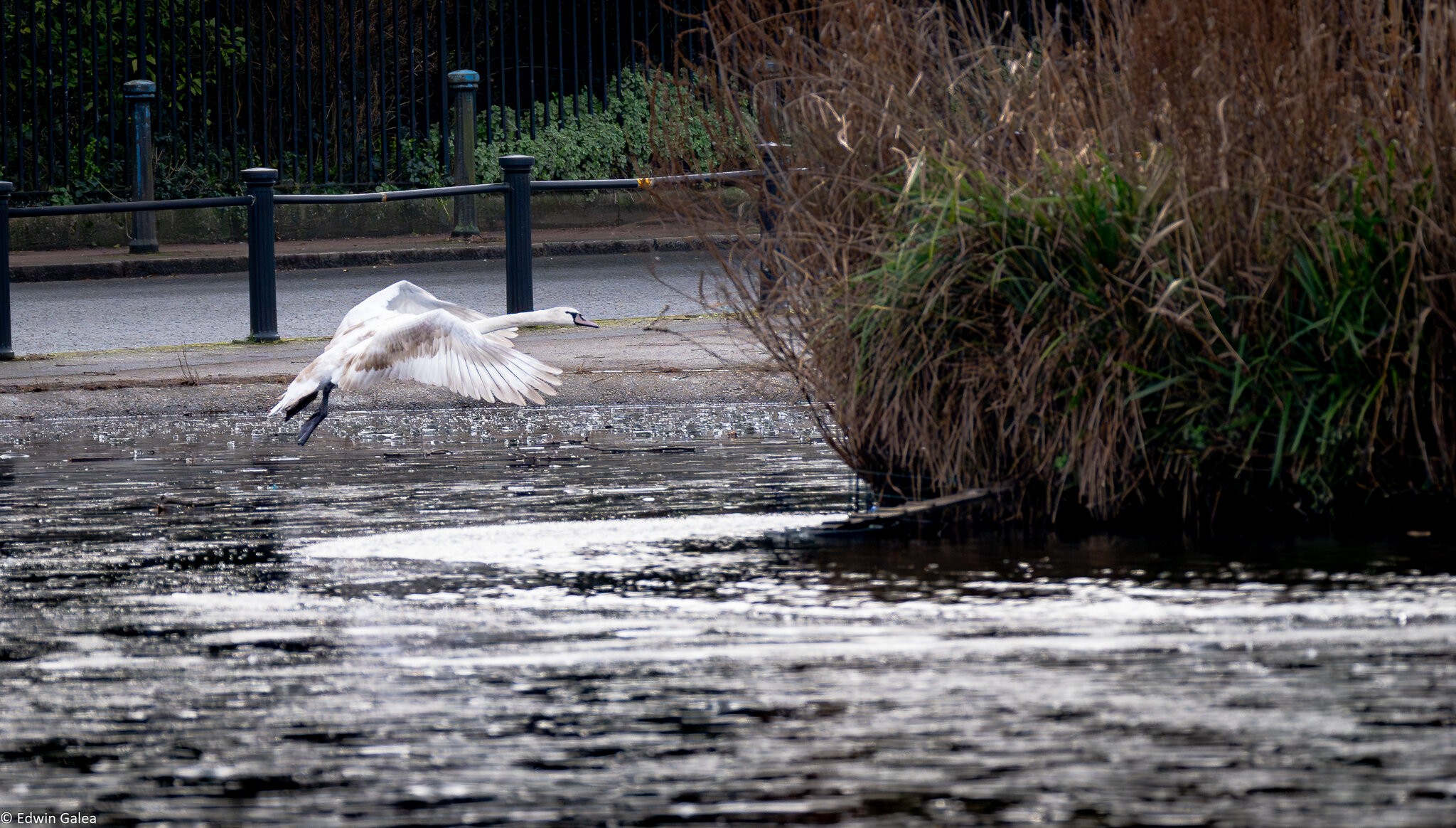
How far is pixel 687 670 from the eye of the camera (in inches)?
204

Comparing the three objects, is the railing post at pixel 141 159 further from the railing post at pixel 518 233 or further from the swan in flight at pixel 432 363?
the swan in flight at pixel 432 363

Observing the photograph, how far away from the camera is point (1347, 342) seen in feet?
21.7

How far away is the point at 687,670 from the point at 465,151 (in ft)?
50.2

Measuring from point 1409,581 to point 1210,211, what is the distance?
1.42 meters

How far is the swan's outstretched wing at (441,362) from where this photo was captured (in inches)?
377

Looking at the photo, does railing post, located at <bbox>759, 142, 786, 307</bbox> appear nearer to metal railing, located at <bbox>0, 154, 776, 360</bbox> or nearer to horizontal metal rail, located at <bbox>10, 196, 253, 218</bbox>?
metal railing, located at <bbox>0, 154, 776, 360</bbox>

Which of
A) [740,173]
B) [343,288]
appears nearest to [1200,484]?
[740,173]

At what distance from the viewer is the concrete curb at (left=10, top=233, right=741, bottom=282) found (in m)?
18.0

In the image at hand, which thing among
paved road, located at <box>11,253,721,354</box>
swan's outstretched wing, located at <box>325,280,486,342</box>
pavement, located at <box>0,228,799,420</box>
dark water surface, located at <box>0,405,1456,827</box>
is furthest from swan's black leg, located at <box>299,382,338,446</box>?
paved road, located at <box>11,253,721,354</box>

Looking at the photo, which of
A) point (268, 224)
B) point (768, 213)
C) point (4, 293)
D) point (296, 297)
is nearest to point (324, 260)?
point (296, 297)

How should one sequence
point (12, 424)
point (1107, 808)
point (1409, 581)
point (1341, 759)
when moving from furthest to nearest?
point (12, 424) → point (1409, 581) → point (1341, 759) → point (1107, 808)

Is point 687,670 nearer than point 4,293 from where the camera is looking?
Yes

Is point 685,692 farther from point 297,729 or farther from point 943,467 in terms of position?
point 943,467

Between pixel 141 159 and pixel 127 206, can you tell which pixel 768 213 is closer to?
pixel 127 206
